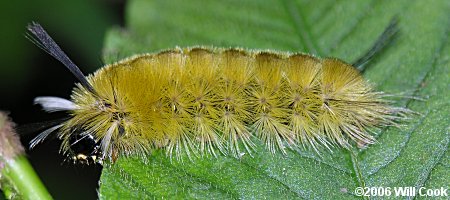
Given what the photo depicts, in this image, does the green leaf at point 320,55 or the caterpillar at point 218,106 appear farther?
the caterpillar at point 218,106

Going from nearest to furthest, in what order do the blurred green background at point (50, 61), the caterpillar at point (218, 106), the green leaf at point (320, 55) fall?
the green leaf at point (320, 55) < the caterpillar at point (218, 106) < the blurred green background at point (50, 61)

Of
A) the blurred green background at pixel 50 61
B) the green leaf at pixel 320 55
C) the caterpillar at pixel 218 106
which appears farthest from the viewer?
the blurred green background at pixel 50 61

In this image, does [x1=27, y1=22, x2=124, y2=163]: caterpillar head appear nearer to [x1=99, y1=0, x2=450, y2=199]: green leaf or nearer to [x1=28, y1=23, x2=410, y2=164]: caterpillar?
[x1=28, y1=23, x2=410, y2=164]: caterpillar

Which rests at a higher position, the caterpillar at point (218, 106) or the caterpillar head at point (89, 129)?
the caterpillar at point (218, 106)

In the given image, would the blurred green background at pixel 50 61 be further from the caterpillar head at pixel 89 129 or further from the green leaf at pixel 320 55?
the caterpillar head at pixel 89 129

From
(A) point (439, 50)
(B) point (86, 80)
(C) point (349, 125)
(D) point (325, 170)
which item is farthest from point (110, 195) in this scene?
(A) point (439, 50)

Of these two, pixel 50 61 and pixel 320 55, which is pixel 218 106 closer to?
pixel 320 55

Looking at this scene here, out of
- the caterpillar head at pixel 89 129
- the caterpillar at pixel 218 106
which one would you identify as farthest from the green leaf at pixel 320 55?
the caterpillar head at pixel 89 129
